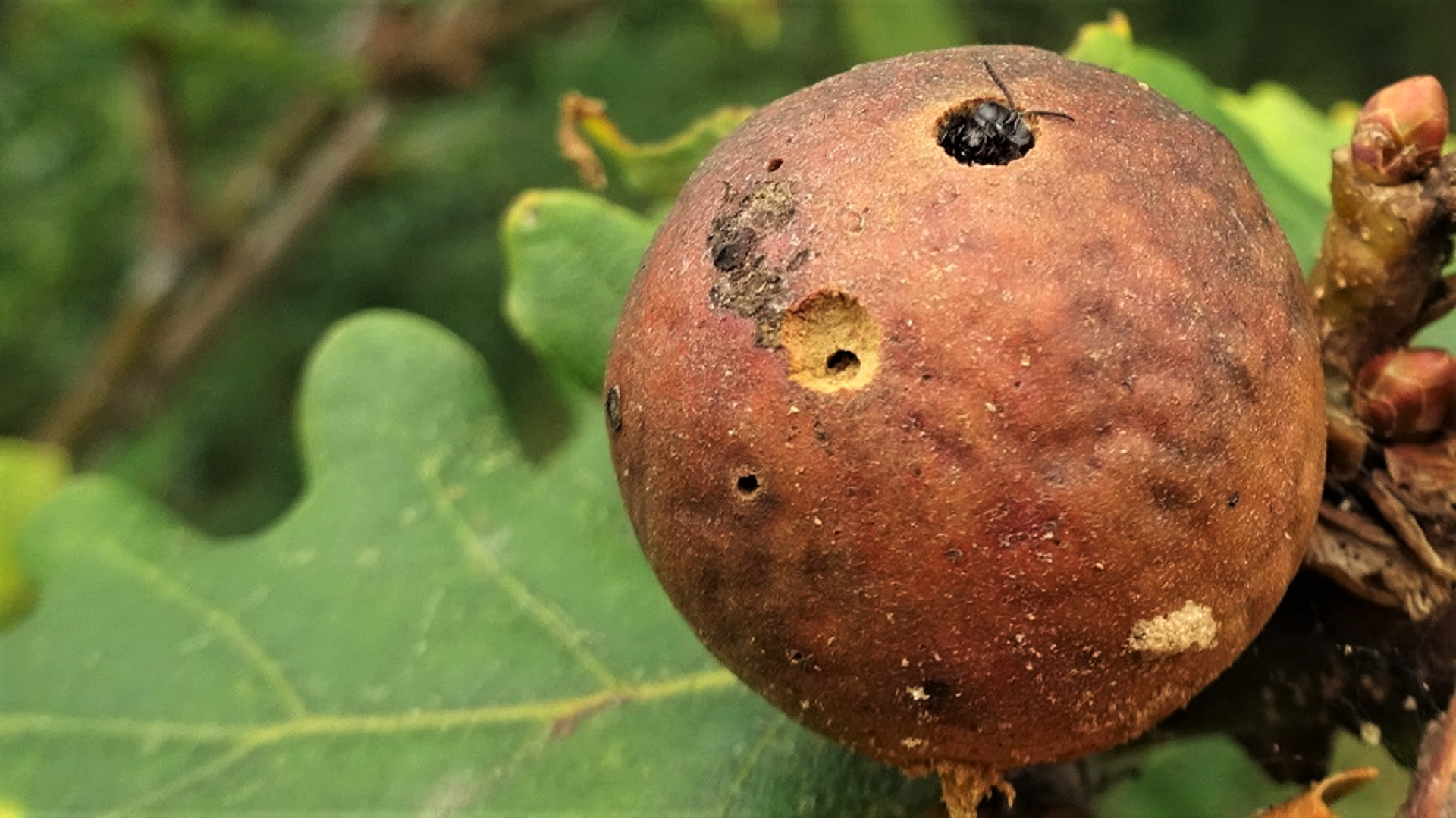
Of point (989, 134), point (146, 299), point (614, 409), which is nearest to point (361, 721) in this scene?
point (614, 409)

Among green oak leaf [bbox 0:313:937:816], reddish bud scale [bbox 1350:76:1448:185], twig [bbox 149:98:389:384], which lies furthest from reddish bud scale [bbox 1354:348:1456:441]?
twig [bbox 149:98:389:384]

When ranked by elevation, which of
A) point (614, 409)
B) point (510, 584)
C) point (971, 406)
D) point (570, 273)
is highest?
point (971, 406)

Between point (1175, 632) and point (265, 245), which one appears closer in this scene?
point (1175, 632)

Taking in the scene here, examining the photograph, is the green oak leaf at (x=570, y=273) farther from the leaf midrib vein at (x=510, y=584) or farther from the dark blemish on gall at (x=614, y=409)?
the dark blemish on gall at (x=614, y=409)

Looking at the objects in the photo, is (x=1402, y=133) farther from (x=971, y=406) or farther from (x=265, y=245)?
(x=265, y=245)

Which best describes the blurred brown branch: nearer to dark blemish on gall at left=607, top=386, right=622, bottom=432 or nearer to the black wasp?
dark blemish on gall at left=607, top=386, right=622, bottom=432

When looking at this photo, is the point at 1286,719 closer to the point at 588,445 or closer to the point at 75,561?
the point at 588,445

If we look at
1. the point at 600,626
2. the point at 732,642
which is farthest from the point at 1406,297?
the point at 600,626
